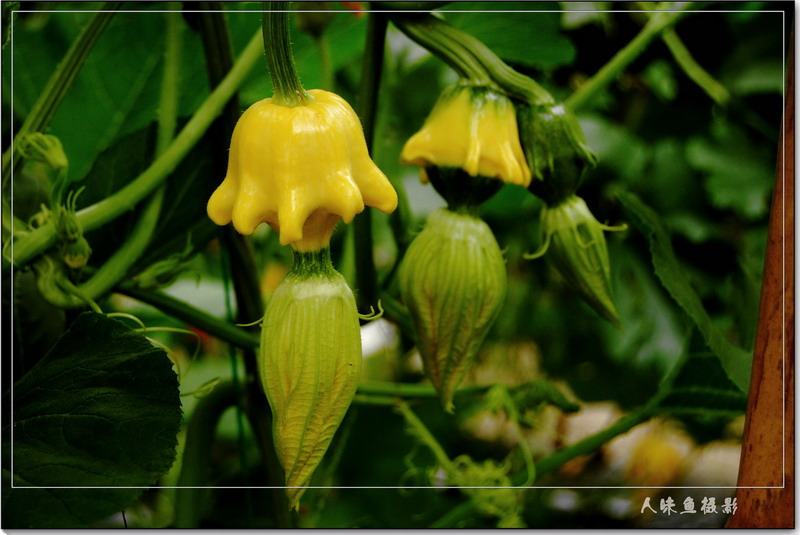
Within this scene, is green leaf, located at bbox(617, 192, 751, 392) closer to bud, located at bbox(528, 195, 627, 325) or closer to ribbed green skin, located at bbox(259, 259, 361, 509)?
bud, located at bbox(528, 195, 627, 325)

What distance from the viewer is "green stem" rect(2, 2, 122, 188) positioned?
0.53 metres

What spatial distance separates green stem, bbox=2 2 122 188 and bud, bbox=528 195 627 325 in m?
0.29

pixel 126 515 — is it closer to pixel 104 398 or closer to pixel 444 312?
pixel 104 398

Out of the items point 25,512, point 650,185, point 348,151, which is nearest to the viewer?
point 348,151

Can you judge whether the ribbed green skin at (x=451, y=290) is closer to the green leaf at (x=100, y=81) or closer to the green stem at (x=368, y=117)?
the green stem at (x=368, y=117)

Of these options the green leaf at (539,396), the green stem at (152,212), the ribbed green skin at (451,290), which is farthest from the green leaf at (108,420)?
the green leaf at (539,396)

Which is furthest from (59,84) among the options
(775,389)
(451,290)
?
(775,389)

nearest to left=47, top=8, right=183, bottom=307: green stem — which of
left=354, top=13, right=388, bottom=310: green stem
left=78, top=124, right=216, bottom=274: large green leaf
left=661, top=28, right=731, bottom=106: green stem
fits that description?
left=78, top=124, right=216, bottom=274: large green leaf

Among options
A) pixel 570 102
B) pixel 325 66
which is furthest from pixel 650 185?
pixel 325 66

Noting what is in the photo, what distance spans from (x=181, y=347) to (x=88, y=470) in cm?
19

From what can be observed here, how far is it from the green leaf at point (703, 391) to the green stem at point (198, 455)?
1.04 ft

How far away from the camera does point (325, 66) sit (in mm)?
589

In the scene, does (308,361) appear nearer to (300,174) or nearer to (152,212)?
(300,174)

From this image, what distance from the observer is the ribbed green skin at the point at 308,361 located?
0.39 metres
